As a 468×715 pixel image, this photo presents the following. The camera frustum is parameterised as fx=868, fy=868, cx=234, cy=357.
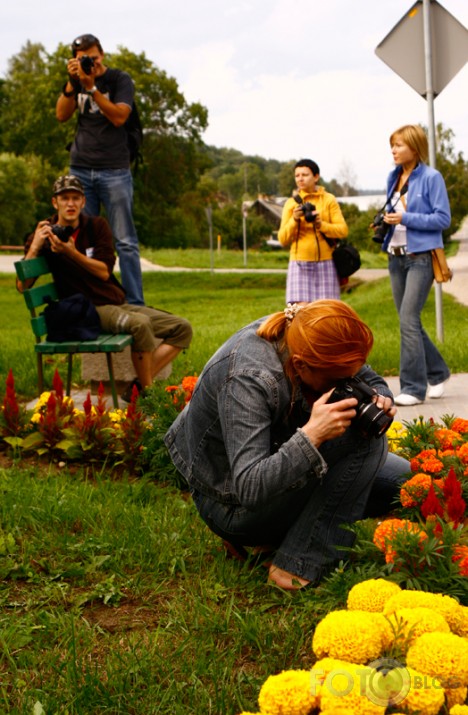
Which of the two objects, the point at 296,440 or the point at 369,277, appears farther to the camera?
the point at 369,277

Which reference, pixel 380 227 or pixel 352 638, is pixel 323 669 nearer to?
pixel 352 638

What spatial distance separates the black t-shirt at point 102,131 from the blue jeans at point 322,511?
4685 millimetres

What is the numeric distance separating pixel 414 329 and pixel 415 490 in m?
3.34

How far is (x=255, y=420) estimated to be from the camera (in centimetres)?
279

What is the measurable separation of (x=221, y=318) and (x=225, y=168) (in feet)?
459

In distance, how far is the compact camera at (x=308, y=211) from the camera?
7477 mm

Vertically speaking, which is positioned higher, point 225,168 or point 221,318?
point 225,168

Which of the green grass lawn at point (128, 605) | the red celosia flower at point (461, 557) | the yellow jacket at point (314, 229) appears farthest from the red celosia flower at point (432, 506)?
the yellow jacket at point (314, 229)

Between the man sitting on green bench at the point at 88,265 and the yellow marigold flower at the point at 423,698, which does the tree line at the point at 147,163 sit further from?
the yellow marigold flower at the point at 423,698

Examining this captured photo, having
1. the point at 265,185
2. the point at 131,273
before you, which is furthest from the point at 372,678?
the point at 265,185

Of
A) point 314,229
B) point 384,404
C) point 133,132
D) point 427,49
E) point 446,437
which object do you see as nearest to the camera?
point 384,404

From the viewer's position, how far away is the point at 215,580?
10.5 ft

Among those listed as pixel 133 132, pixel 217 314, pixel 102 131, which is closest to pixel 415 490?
pixel 102 131

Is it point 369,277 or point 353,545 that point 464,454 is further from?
point 369,277
